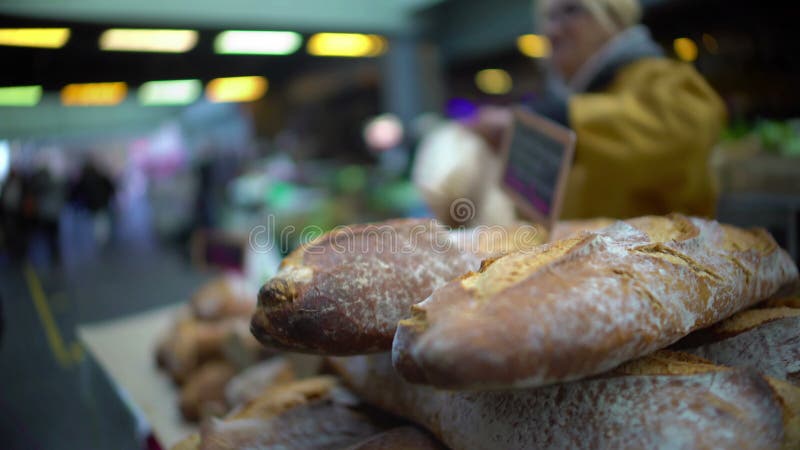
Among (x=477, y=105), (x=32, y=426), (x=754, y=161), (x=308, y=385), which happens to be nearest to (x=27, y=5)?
(x=32, y=426)

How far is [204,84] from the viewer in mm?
4523

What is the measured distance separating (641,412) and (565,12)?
137cm

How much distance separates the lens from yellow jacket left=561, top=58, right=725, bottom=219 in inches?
56.5

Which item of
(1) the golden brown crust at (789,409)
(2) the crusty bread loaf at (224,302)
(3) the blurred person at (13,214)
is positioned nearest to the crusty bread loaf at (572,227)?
(1) the golden brown crust at (789,409)

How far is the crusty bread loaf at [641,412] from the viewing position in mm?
622

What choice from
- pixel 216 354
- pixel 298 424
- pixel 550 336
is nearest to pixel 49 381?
pixel 216 354

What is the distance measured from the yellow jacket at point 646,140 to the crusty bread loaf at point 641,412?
846 millimetres

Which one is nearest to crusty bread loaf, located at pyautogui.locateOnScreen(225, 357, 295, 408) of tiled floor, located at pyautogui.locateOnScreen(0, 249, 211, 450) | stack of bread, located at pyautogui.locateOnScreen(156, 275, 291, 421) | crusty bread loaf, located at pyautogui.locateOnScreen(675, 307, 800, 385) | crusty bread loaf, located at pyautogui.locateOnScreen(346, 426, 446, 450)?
stack of bread, located at pyautogui.locateOnScreen(156, 275, 291, 421)

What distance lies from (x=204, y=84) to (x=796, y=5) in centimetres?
455

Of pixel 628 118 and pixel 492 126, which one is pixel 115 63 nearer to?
pixel 492 126

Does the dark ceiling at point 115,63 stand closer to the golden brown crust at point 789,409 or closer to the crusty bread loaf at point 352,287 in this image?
the crusty bread loaf at point 352,287

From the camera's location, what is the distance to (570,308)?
0.60 metres

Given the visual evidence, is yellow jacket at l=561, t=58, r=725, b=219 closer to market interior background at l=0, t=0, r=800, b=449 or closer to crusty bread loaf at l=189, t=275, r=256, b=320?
market interior background at l=0, t=0, r=800, b=449

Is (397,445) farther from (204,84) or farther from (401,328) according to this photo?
(204,84)
